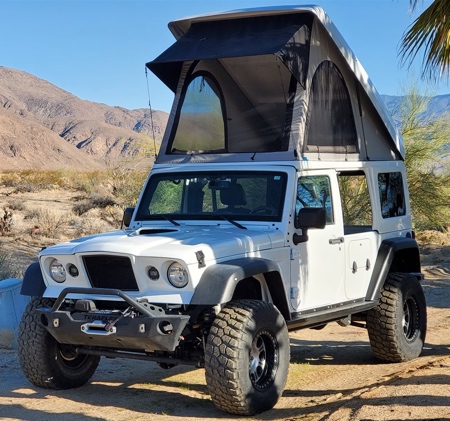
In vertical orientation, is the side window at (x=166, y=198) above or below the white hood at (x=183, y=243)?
above

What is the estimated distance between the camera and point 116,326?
5914 millimetres

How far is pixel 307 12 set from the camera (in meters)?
7.52

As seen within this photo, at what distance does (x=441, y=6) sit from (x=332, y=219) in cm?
282

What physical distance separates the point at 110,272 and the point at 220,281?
95 centimetres

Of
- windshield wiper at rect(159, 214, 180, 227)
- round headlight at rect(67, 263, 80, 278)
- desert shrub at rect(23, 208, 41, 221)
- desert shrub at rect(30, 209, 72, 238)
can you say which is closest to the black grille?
round headlight at rect(67, 263, 80, 278)

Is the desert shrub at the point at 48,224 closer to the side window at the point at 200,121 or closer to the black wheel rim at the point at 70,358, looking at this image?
the side window at the point at 200,121

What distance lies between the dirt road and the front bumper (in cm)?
57

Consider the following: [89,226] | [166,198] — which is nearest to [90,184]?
[89,226]

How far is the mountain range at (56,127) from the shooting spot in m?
75.7

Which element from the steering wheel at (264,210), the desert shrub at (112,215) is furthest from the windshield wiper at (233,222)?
the desert shrub at (112,215)

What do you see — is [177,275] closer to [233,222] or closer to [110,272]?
[110,272]

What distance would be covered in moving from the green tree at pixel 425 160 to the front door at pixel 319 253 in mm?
10152

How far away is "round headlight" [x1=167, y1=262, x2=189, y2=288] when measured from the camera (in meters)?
5.96

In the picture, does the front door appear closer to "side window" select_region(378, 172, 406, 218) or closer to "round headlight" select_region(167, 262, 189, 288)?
"side window" select_region(378, 172, 406, 218)
